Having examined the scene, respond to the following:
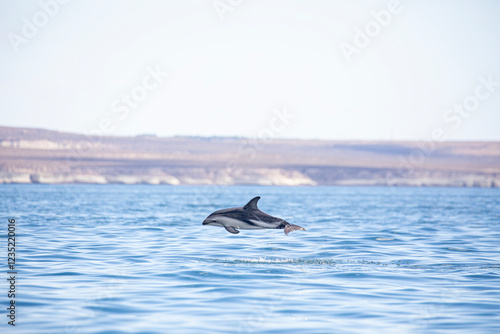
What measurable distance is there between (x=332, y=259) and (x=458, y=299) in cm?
680

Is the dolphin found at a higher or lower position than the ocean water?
higher

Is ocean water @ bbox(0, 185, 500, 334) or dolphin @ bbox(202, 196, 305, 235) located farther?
dolphin @ bbox(202, 196, 305, 235)

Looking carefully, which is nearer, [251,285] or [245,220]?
[251,285]

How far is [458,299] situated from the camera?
15062 millimetres

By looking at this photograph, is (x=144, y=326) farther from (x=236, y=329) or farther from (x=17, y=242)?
(x=17, y=242)

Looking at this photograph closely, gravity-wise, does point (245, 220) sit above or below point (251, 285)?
above

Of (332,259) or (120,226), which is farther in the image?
(120,226)

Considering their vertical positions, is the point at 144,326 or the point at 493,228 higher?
the point at 493,228

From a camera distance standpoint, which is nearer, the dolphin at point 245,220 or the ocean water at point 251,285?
the ocean water at point 251,285

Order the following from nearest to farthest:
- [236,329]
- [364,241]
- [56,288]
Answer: [236,329] → [56,288] → [364,241]

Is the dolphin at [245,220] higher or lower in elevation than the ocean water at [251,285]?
higher

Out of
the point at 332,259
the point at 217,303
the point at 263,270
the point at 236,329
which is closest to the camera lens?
the point at 236,329

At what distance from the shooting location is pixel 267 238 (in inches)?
1163

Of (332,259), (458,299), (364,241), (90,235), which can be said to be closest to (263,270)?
(332,259)
